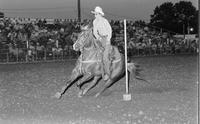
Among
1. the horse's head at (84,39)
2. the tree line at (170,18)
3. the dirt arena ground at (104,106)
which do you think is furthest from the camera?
the tree line at (170,18)

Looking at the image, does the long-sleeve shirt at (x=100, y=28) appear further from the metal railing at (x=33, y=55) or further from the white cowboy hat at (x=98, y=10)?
the metal railing at (x=33, y=55)

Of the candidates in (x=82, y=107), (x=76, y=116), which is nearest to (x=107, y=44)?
(x=82, y=107)

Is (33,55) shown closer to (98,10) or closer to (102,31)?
(102,31)

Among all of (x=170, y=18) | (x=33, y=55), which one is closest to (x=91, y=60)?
(x=33, y=55)

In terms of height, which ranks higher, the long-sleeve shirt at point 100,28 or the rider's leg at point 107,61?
the long-sleeve shirt at point 100,28

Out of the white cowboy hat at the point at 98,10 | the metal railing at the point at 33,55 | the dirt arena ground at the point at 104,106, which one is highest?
the white cowboy hat at the point at 98,10

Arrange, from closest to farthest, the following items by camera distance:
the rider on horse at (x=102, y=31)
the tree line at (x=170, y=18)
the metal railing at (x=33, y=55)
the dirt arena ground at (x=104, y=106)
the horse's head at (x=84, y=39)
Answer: the dirt arena ground at (x=104, y=106) → the horse's head at (x=84, y=39) → the rider on horse at (x=102, y=31) → the metal railing at (x=33, y=55) → the tree line at (x=170, y=18)

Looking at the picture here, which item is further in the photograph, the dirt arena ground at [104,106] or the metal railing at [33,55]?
the metal railing at [33,55]

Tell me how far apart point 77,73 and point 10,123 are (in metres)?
3.55

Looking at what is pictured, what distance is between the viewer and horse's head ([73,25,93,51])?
10961 millimetres

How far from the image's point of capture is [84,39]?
11.0m

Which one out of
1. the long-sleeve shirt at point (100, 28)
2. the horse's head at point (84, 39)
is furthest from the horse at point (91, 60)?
the long-sleeve shirt at point (100, 28)

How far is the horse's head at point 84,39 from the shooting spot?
10961mm

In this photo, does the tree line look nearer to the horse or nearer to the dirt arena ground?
the dirt arena ground
